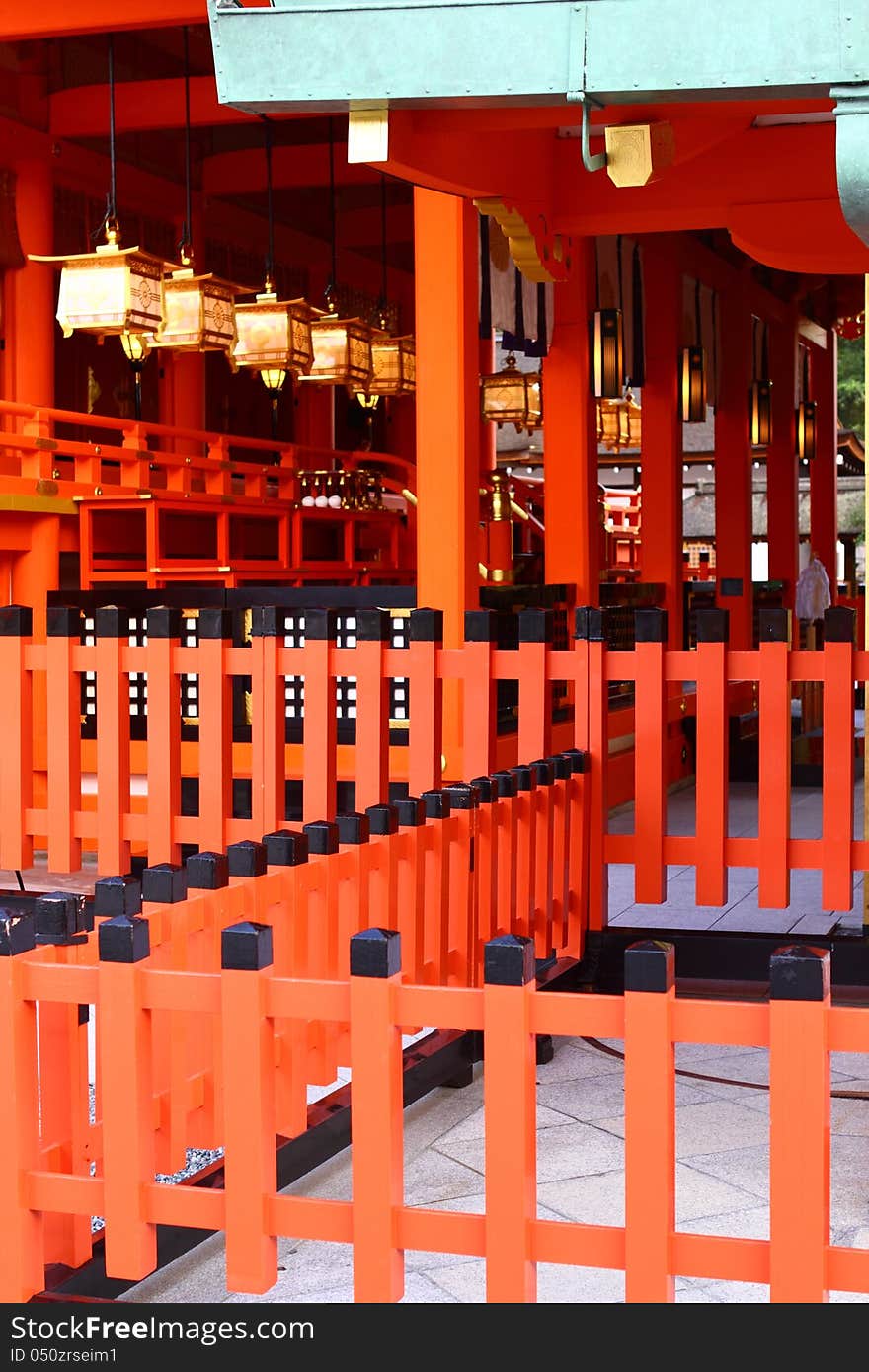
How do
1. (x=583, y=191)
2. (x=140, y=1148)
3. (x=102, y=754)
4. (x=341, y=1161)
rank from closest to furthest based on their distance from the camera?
1. (x=140, y=1148)
2. (x=341, y=1161)
3. (x=102, y=754)
4. (x=583, y=191)

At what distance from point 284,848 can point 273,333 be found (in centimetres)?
611

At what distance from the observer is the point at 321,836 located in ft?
11.8

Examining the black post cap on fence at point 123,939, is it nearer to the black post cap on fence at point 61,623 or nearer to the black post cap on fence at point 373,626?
the black post cap on fence at point 373,626

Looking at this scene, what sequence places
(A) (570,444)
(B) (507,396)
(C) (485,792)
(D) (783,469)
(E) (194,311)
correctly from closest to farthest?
(C) (485,792)
(E) (194,311)
(A) (570,444)
(B) (507,396)
(D) (783,469)

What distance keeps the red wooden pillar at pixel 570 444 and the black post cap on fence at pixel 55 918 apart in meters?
6.90

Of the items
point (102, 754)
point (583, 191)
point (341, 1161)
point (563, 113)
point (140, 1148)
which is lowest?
point (341, 1161)

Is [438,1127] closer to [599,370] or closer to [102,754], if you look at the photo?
[102,754]

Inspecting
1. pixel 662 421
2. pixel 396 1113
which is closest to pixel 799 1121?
pixel 396 1113

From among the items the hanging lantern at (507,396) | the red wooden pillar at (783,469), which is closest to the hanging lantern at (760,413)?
the red wooden pillar at (783,469)

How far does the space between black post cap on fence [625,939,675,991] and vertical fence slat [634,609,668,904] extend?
2.81 metres

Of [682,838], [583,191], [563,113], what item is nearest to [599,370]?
[583,191]

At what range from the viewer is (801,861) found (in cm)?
541

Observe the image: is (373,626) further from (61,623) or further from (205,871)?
(205,871)
